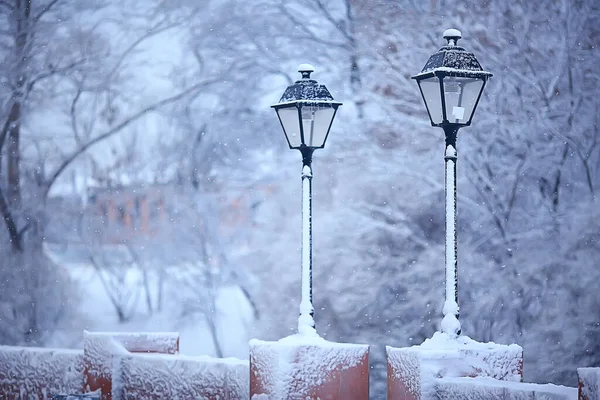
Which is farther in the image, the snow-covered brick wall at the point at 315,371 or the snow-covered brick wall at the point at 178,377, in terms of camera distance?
the snow-covered brick wall at the point at 178,377

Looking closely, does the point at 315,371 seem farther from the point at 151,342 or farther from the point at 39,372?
the point at 39,372

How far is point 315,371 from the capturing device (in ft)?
28.9

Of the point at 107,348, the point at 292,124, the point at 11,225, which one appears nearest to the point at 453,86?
the point at 292,124

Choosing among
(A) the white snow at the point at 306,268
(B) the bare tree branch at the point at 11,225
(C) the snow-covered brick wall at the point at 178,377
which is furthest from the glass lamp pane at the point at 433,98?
(B) the bare tree branch at the point at 11,225

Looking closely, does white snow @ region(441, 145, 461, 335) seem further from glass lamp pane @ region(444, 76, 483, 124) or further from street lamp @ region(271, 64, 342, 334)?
street lamp @ region(271, 64, 342, 334)

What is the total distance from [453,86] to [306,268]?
1887 millimetres

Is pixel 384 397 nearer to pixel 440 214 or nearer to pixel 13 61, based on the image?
pixel 440 214

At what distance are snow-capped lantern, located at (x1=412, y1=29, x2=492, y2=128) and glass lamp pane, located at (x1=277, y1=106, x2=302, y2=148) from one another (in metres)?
1.40

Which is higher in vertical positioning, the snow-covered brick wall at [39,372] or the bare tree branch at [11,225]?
the bare tree branch at [11,225]

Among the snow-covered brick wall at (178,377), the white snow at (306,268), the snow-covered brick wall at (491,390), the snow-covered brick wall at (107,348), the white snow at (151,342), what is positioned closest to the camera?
the snow-covered brick wall at (491,390)

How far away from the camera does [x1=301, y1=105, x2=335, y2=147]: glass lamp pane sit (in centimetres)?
1035

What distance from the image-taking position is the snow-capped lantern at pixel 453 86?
30.3 ft

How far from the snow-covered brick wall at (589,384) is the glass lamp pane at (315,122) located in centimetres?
457

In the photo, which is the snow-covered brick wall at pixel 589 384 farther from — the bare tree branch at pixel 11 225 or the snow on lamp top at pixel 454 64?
the bare tree branch at pixel 11 225
